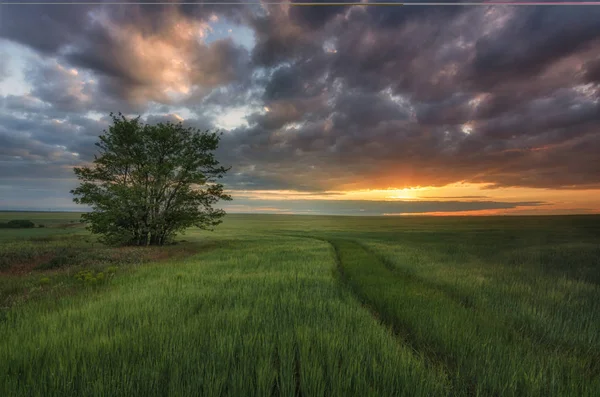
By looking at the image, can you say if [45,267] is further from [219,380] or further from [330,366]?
[330,366]

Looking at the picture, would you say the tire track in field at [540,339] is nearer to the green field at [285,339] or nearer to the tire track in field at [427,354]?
the green field at [285,339]

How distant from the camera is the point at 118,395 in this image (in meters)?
3.43

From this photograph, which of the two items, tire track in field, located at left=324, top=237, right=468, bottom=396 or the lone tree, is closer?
tire track in field, located at left=324, top=237, right=468, bottom=396

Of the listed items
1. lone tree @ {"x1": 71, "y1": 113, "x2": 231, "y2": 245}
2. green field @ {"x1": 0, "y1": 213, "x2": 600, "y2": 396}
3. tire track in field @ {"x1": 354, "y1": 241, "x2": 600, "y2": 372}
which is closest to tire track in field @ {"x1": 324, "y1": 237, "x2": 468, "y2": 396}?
green field @ {"x1": 0, "y1": 213, "x2": 600, "y2": 396}

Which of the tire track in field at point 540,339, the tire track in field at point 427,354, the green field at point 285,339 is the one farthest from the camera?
the tire track in field at point 540,339

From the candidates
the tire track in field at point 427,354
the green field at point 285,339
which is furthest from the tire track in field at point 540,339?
the tire track in field at point 427,354

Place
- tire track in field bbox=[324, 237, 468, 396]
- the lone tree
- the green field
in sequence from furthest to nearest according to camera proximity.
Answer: the lone tree, tire track in field bbox=[324, 237, 468, 396], the green field

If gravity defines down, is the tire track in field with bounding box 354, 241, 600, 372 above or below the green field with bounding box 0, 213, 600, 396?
below

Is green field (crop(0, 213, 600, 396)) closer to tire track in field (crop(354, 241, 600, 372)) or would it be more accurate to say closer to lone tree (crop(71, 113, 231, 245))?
tire track in field (crop(354, 241, 600, 372))

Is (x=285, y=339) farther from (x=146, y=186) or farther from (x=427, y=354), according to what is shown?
(x=146, y=186)

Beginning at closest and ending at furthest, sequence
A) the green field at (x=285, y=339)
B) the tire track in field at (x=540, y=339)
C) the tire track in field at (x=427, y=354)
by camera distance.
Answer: the green field at (x=285, y=339), the tire track in field at (x=427, y=354), the tire track in field at (x=540, y=339)

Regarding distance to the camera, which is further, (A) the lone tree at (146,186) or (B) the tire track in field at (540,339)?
(A) the lone tree at (146,186)

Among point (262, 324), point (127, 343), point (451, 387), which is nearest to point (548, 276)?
point (451, 387)

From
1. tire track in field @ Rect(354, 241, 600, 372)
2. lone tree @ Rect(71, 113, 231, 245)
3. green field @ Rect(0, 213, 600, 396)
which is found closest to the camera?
green field @ Rect(0, 213, 600, 396)
